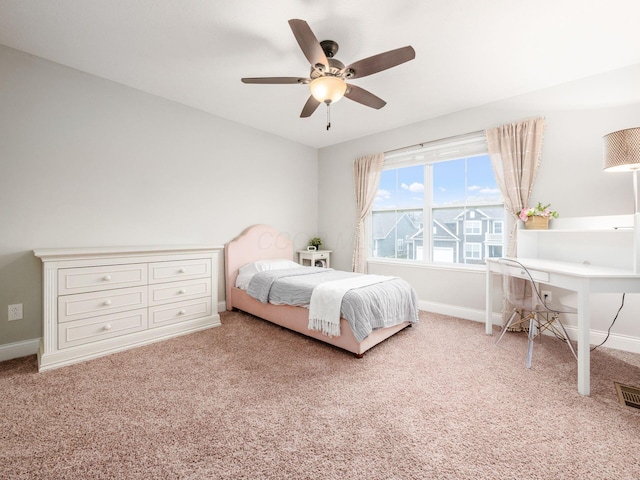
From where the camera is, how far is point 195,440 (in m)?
1.42

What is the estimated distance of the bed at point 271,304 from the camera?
7.91ft

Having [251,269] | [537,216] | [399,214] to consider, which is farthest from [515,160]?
[251,269]

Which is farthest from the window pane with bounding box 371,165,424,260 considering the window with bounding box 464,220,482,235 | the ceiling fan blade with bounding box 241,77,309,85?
the ceiling fan blade with bounding box 241,77,309,85

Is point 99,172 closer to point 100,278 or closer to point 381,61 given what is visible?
point 100,278

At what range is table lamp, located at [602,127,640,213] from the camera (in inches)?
79.7

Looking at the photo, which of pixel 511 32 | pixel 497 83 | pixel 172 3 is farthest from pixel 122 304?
pixel 497 83

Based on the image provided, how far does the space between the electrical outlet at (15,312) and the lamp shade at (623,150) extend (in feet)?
16.7

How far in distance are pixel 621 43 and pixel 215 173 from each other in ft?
13.6

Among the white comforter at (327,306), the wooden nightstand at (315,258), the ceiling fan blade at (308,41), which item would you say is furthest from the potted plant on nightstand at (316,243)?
the ceiling fan blade at (308,41)

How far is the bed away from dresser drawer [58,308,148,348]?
1154 millimetres

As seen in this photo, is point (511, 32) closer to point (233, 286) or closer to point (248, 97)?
point (248, 97)

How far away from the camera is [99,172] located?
8.96ft

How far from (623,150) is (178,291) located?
→ 13.5 feet

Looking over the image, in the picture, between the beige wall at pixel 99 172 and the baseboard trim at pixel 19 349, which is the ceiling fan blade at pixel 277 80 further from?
the baseboard trim at pixel 19 349
